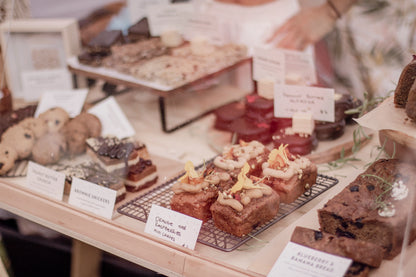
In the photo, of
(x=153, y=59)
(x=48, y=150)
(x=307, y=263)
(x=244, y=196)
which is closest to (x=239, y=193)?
(x=244, y=196)

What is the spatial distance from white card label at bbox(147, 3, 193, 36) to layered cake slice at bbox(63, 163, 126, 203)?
1.55 meters

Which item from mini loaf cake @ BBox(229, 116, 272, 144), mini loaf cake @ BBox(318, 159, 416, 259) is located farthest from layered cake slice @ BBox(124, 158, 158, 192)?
mini loaf cake @ BBox(318, 159, 416, 259)

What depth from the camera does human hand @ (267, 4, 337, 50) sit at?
3392 millimetres

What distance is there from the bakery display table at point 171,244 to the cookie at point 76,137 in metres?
0.31

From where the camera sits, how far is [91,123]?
2.71m

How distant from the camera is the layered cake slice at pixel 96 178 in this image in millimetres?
2139

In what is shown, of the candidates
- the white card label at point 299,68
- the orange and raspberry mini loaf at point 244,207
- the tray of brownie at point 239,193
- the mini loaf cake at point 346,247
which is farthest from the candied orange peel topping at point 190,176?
the white card label at point 299,68

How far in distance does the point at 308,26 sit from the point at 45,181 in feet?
7.02

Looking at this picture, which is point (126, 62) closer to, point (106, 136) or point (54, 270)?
point (106, 136)

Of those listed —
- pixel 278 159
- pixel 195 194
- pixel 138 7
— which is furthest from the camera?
pixel 138 7

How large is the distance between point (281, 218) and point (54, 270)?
198 centimetres

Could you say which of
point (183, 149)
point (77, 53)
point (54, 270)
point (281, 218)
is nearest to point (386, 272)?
point (281, 218)

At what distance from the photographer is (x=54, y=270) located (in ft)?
10.6

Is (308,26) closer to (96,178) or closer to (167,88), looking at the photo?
(167,88)
